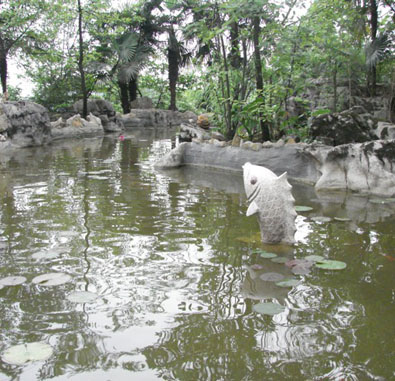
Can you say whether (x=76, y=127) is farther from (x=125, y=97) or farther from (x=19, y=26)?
(x=125, y=97)

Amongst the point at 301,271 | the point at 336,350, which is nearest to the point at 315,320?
the point at 336,350

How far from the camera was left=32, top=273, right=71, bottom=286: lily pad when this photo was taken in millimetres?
3291

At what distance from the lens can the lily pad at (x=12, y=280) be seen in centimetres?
329

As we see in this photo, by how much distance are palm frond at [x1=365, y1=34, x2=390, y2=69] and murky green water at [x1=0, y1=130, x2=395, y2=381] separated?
592 cm

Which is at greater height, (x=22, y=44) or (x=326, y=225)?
(x=22, y=44)

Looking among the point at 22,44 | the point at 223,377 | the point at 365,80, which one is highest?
the point at 22,44

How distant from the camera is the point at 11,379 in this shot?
7.10 feet

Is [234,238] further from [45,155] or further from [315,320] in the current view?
[45,155]

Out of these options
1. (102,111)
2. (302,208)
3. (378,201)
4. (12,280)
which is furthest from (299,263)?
(102,111)

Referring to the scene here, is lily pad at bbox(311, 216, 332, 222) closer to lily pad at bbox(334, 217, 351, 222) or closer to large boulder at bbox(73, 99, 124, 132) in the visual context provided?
lily pad at bbox(334, 217, 351, 222)

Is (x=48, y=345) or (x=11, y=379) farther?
(x=48, y=345)

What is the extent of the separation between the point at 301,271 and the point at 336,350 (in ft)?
3.62

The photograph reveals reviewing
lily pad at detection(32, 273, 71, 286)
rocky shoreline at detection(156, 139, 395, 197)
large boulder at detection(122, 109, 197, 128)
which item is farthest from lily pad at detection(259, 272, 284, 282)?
large boulder at detection(122, 109, 197, 128)

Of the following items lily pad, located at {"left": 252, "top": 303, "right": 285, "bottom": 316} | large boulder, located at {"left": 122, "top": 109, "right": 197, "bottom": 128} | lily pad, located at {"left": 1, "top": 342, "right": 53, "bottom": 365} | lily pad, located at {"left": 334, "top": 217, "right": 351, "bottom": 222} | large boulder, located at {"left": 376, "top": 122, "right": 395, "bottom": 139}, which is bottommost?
lily pad, located at {"left": 1, "top": 342, "right": 53, "bottom": 365}
